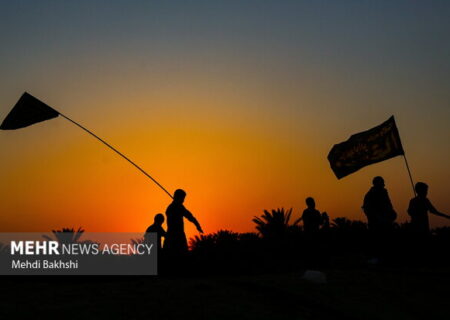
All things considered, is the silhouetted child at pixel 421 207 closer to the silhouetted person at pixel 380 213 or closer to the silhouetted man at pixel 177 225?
the silhouetted person at pixel 380 213

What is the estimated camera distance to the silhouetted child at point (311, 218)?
12156 mm

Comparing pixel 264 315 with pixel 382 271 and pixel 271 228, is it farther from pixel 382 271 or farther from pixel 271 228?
pixel 271 228

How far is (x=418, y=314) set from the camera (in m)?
6.03

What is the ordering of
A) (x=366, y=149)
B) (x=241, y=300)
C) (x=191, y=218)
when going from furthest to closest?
(x=366, y=149) < (x=191, y=218) < (x=241, y=300)

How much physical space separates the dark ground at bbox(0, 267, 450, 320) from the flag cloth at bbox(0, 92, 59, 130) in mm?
4592

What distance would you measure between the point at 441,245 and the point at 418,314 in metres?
8.25

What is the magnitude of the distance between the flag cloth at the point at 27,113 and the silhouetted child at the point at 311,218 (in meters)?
5.85

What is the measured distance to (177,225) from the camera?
10625 millimetres

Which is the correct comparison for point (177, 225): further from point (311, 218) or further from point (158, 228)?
point (311, 218)

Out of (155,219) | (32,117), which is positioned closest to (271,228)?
(155,219)

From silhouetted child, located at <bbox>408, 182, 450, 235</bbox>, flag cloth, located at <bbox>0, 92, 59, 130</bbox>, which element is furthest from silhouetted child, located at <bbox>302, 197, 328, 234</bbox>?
flag cloth, located at <bbox>0, 92, 59, 130</bbox>

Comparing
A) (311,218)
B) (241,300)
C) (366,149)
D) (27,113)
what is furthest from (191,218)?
(366,149)

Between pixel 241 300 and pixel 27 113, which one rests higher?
pixel 27 113

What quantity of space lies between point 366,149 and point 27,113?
25.3 ft
